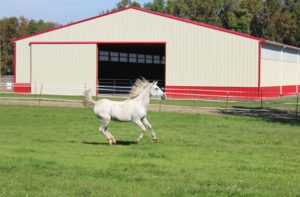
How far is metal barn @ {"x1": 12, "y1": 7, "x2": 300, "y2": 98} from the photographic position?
32688 millimetres

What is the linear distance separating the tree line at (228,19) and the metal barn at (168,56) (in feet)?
144

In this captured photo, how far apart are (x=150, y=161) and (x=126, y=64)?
37.8 m

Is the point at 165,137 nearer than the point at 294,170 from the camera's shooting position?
No

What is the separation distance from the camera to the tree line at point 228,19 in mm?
80938

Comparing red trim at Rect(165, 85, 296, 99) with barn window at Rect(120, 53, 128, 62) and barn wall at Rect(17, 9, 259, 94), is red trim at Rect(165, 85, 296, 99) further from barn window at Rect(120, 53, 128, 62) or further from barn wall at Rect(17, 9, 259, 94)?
barn window at Rect(120, 53, 128, 62)

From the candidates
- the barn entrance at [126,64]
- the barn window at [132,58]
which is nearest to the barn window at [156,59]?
the barn entrance at [126,64]

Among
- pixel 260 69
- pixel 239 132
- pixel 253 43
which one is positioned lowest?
pixel 239 132

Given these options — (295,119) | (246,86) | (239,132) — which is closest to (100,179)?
(239,132)

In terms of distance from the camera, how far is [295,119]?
19797 millimetres

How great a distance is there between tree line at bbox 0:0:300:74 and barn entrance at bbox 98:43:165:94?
35.3 m

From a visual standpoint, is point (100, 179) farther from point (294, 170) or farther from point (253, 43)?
point (253, 43)

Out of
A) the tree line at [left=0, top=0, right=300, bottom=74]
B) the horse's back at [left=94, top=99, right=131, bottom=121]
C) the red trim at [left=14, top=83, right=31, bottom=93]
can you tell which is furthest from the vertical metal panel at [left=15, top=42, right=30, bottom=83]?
the tree line at [left=0, top=0, right=300, bottom=74]

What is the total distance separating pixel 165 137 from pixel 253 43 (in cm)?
2126

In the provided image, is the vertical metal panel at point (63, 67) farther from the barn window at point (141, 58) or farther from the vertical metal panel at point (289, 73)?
the vertical metal panel at point (289, 73)
